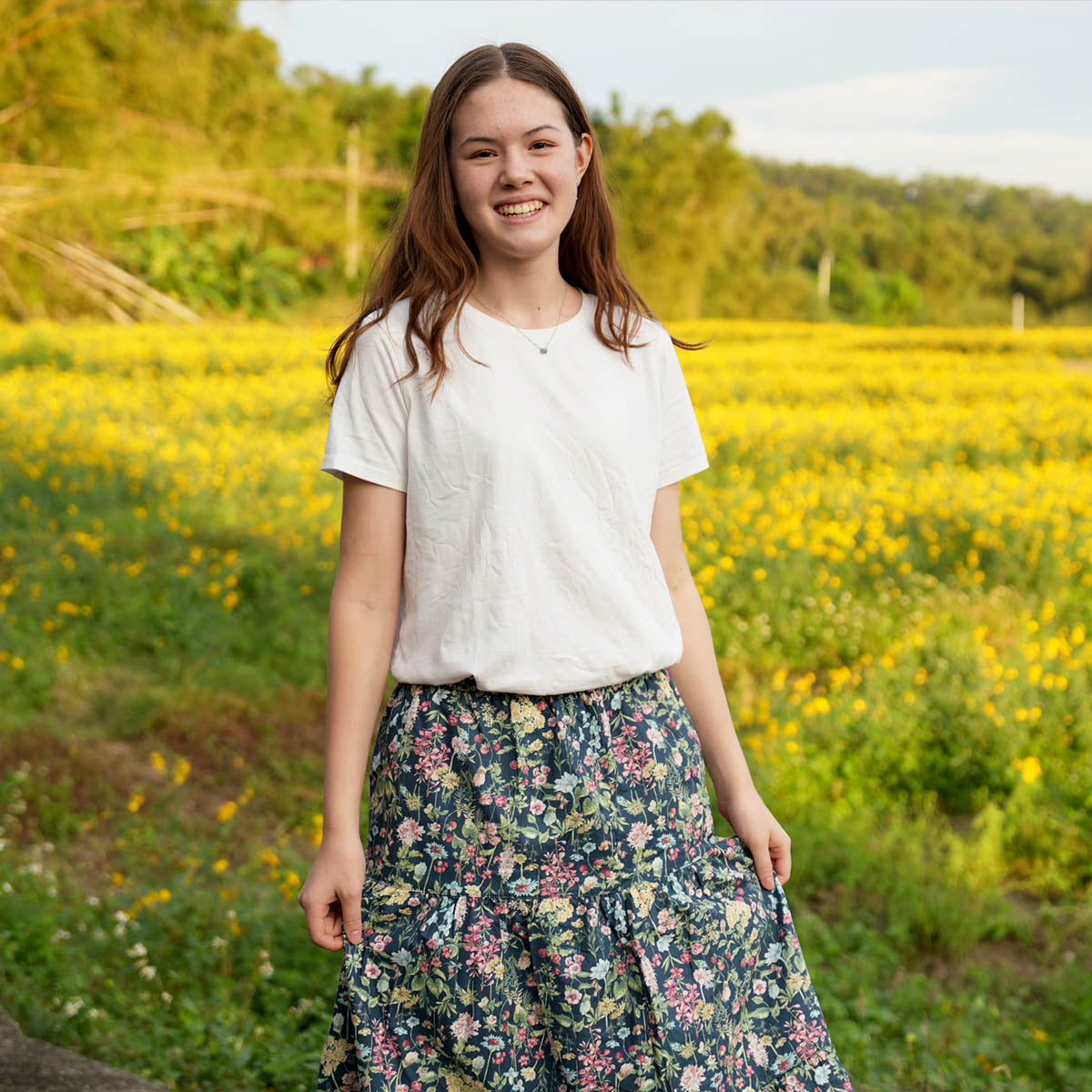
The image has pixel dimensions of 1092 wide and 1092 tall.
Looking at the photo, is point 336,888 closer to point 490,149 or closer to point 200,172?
point 490,149

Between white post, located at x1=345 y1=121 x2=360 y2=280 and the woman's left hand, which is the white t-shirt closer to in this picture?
the woman's left hand

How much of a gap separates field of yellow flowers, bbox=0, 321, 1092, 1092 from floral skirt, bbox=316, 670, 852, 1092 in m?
0.53

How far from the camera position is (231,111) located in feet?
71.5

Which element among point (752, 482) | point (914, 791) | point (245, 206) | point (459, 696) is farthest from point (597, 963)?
point (245, 206)

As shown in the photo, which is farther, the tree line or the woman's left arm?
the tree line

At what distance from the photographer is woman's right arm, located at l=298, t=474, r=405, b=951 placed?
1368 millimetres

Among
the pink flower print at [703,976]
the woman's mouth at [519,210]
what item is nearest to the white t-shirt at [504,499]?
the woman's mouth at [519,210]

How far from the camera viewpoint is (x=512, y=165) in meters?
1.38

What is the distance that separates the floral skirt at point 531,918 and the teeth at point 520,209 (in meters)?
0.50

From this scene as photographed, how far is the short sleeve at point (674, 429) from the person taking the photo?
4.95 ft

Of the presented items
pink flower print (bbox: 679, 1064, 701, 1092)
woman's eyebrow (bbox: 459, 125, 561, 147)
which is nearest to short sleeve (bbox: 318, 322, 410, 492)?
woman's eyebrow (bbox: 459, 125, 561, 147)

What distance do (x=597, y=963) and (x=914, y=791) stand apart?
279 centimetres

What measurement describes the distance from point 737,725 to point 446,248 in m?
2.95

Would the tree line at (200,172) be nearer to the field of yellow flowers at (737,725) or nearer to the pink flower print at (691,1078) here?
the field of yellow flowers at (737,725)
